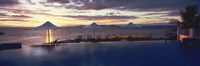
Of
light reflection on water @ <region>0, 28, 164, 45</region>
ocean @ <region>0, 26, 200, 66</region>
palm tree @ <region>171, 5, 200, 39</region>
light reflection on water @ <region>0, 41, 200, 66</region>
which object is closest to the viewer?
light reflection on water @ <region>0, 41, 200, 66</region>

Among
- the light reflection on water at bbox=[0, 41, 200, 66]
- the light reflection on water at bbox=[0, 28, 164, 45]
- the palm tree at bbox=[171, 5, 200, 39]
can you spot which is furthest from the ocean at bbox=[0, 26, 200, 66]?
the light reflection on water at bbox=[0, 28, 164, 45]

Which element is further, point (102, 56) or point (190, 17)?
point (190, 17)

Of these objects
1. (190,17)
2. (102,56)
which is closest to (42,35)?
(190,17)

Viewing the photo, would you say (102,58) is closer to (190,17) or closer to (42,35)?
(190,17)

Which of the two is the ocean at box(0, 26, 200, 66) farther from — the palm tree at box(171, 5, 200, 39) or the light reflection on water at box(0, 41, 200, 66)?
the palm tree at box(171, 5, 200, 39)

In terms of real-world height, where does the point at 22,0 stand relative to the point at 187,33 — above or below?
above

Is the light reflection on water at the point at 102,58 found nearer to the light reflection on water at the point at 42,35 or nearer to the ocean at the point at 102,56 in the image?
the ocean at the point at 102,56

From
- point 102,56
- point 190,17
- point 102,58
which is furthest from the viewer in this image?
point 190,17

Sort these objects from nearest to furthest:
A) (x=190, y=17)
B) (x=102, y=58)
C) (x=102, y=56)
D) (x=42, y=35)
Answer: (x=102, y=58) < (x=102, y=56) < (x=190, y=17) < (x=42, y=35)

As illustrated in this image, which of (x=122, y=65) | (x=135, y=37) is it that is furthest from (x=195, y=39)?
(x=122, y=65)

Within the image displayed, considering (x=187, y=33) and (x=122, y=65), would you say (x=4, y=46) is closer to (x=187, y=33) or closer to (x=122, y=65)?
(x=122, y=65)

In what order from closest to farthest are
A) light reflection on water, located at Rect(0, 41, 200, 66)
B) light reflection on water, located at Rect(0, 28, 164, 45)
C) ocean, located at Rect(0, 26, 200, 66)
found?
light reflection on water, located at Rect(0, 41, 200, 66) → ocean, located at Rect(0, 26, 200, 66) → light reflection on water, located at Rect(0, 28, 164, 45)
